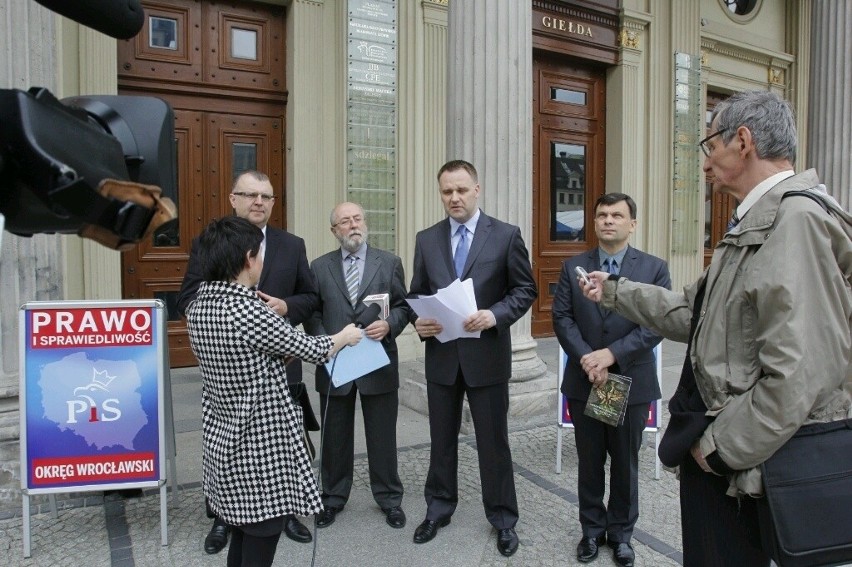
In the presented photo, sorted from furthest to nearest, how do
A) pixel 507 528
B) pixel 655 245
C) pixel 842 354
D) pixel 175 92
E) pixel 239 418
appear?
pixel 655 245 → pixel 175 92 → pixel 507 528 → pixel 239 418 → pixel 842 354

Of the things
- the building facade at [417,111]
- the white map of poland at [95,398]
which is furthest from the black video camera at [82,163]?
the building facade at [417,111]

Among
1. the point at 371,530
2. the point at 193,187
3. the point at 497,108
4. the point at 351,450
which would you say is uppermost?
the point at 497,108

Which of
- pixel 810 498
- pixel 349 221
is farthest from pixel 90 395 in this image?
pixel 810 498

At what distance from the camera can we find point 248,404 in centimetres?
244

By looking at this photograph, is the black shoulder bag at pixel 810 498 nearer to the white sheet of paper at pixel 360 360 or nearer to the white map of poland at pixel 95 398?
the white sheet of paper at pixel 360 360

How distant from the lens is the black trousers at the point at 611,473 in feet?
10.6

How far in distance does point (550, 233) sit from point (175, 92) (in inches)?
211

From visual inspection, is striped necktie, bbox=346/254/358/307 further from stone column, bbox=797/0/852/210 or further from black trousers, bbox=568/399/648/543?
stone column, bbox=797/0/852/210

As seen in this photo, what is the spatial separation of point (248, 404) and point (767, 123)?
2.02 m

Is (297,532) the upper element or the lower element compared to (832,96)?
lower

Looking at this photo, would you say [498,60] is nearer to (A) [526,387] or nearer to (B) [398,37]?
(B) [398,37]

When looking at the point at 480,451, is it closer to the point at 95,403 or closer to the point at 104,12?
the point at 95,403

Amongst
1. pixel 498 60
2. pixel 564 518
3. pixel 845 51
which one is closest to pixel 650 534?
pixel 564 518

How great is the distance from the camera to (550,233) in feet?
30.7
